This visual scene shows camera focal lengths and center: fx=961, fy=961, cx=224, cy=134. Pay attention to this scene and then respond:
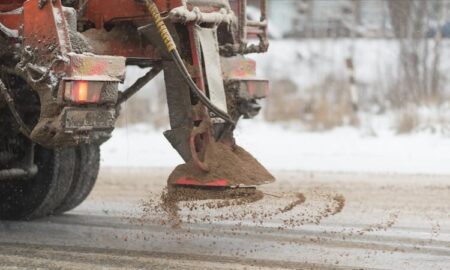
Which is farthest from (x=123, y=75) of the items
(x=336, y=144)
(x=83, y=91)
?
(x=336, y=144)

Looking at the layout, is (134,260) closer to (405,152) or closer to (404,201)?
(404,201)

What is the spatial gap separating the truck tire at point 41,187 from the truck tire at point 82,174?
10 centimetres

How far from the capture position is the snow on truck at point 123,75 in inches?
226

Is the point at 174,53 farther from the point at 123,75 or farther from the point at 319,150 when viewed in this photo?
the point at 319,150

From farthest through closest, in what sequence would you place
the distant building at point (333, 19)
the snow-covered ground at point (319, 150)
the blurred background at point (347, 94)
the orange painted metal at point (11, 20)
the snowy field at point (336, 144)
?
1. the distant building at point (333, 19)
2. the blurred background at point (347, 94)
3. the snowy field at point (336, 144)
4. the snow-covered ground at point (319, 150)
5. the orange painted metal at point (11, 20)

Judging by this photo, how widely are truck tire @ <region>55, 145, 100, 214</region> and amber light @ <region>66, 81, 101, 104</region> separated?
6.13 ft

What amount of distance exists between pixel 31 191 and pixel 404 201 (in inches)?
127

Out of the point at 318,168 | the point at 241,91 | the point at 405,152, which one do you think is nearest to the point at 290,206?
the point at 241,91

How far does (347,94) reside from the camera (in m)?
17.0

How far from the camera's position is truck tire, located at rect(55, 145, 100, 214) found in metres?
7.55

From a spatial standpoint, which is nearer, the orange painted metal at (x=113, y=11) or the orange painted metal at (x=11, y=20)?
the orange painted metal at (x=11, y=20)

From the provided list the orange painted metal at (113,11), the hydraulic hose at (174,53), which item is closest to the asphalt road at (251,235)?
the hydraulic hose at (174,53)

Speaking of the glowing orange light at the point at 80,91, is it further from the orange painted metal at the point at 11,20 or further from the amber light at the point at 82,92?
the orange painted metal at the point at 11,20

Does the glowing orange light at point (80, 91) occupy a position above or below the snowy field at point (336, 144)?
above
